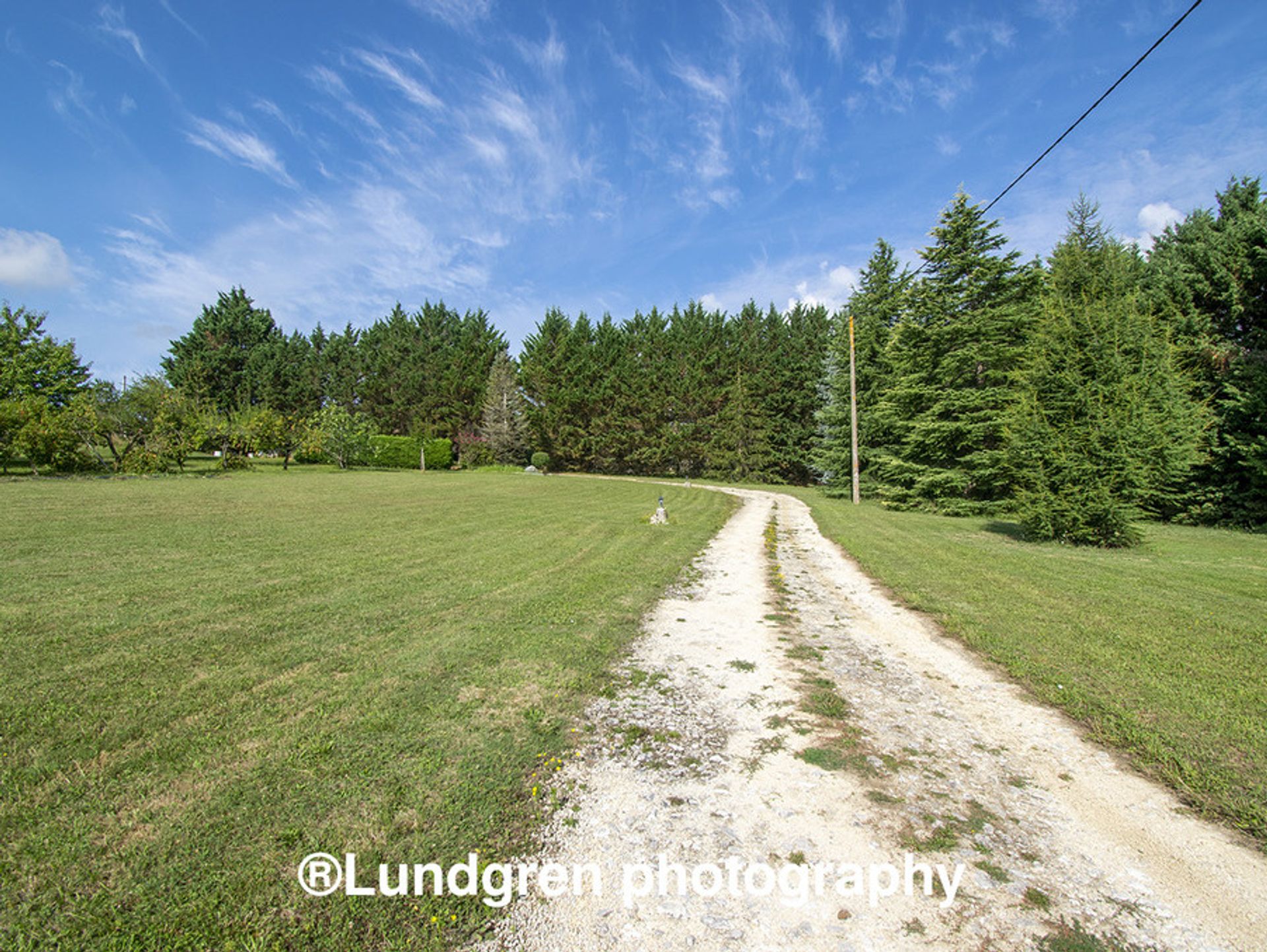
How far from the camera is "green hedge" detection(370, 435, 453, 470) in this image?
44969mm

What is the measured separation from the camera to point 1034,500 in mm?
12586

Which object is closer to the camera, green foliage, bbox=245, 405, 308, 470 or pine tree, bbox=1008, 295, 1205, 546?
pine tree, bbox=1008, 295, 1205, 546

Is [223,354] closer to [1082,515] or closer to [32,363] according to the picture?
[32,363]

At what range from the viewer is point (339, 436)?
131 feet

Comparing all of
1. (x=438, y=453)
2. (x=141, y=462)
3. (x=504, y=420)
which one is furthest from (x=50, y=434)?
(x=504, y=420)

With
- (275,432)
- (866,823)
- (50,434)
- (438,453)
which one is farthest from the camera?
(438,453)

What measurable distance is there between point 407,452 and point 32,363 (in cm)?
2211

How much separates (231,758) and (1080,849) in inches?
173

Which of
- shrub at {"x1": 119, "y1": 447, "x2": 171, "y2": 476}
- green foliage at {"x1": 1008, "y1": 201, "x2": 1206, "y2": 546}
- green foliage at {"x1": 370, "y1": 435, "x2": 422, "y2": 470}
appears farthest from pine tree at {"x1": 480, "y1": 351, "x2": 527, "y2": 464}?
green foliage at {"x1": 1008, "y1": 201, "x2": 1206, "y2": 546}

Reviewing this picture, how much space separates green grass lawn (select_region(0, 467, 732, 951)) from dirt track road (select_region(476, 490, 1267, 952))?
44cm

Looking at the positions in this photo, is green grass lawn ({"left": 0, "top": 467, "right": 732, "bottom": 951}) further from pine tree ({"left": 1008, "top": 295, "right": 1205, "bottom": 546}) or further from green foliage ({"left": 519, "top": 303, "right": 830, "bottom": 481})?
green foliage ({"left": 519, "top": 303, "right": 830, "bottom": 481})

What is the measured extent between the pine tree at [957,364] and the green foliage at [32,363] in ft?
144

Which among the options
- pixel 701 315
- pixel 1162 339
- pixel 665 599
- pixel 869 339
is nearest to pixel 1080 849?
pixel 665 599

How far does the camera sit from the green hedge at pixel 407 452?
148 feet
